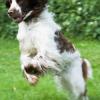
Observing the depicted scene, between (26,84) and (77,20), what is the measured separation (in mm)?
4205

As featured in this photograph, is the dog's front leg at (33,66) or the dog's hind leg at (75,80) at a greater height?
the dog's front leg at (33,66)

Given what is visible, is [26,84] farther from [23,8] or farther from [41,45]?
[23,8]

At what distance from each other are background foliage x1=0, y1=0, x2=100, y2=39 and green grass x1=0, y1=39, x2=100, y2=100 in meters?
1.21

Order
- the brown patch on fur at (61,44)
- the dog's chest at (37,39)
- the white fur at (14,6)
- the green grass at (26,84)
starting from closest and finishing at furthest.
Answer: the white fur at (14,6) < the dog's chest at (37,39) < the brown patch on fur at (61,44) < the green grass at (26,84)

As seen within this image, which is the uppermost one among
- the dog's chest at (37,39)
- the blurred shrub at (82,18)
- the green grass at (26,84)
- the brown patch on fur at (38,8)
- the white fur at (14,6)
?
the white fur at (14,6)

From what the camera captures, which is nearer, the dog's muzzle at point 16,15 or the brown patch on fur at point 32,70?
the dog's muzzle at point 16,15

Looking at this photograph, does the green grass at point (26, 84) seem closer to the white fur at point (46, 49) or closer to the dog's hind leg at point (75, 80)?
the dog's hind leg at point (75, 80)

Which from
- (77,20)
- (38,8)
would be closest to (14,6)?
(38,8)

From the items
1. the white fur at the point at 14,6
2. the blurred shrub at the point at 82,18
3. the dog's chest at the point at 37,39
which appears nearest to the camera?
the white fur at the point at 14,6

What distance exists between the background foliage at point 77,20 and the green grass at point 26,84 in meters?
1.21

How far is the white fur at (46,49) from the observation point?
6109 mm

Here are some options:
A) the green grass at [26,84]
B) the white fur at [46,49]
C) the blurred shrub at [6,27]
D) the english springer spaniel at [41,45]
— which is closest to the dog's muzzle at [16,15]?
the english springer spaniel at [41,45]

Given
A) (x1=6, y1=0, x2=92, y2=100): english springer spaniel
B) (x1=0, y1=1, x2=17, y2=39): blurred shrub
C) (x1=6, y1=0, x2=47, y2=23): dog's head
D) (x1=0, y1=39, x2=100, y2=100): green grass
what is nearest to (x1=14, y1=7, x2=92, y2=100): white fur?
(x1=6, y1=0, x2=92, y2=100): english springer spaniel

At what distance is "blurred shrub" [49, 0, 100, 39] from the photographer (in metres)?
11.4
